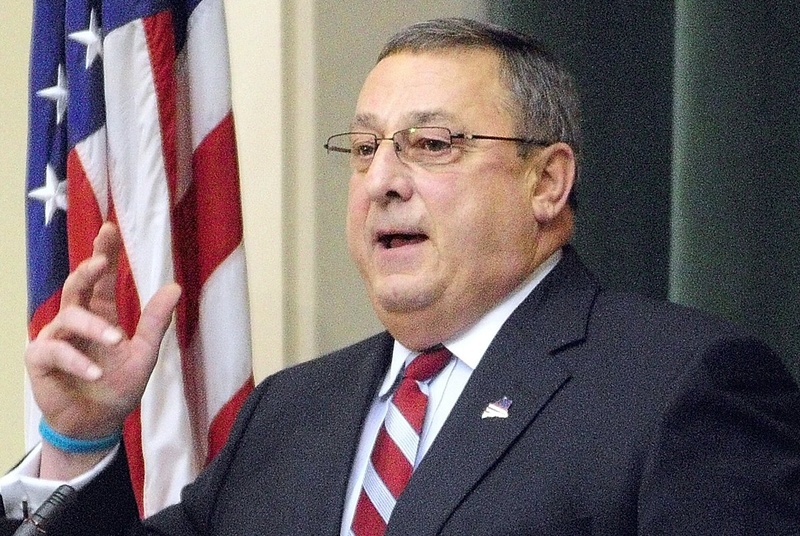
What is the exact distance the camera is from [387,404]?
5.82 feet

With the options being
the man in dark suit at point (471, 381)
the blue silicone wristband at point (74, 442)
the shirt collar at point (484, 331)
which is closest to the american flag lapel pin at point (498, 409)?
the man in dark suit at point (471, 381)

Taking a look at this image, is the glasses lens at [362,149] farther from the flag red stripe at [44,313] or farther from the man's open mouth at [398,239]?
the flag red stripe at [44,313]

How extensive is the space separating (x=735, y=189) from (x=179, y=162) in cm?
130

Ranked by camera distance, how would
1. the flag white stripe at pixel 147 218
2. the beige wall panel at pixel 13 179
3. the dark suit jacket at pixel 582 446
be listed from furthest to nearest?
1. the beige wall panel at pixel 13 179
2. the flag white stripe at pixel 147 218
3. the dark suit jacket at pixel 582 446

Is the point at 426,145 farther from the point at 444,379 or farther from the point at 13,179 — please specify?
the point at 13,179

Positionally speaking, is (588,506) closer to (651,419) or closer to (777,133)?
(651,419)

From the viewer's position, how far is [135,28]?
239 centimetres

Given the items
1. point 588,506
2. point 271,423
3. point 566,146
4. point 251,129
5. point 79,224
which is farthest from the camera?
point 251,129

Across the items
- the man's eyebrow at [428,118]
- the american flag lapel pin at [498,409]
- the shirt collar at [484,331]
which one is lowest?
the american flag lapel pin at [498,409]

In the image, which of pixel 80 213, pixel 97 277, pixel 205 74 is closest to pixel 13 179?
pixel 80 213

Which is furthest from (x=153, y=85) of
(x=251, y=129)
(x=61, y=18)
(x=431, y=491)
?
(x=431, y=491)

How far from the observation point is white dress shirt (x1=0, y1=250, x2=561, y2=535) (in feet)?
5.41

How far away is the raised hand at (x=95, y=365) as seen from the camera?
156 cm

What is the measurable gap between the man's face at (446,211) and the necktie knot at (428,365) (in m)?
0.02
